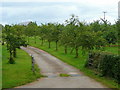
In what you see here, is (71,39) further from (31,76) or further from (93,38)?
(31,76)

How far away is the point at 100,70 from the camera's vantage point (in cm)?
1856

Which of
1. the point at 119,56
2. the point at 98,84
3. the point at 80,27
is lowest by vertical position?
the point at 98,84

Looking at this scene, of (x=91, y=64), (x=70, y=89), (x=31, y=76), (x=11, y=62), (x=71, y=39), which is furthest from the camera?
(x=71, y=39)

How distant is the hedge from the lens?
15.7m

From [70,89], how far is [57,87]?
95 cm

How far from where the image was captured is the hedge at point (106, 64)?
15.7 metres

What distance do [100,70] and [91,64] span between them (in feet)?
9.93

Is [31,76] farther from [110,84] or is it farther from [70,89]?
[110,84]

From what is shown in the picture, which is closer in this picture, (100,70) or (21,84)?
(21,84)

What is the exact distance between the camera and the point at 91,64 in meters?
21.6

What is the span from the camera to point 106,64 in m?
17.4

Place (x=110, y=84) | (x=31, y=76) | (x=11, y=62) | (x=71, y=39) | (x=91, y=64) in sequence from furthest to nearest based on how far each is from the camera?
(x=71, y=39)
(x=11, y=62)
(x=91, y=64)
(x=31, y=76)
(x=110, y=84)

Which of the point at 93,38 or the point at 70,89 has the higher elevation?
the point at 93,38

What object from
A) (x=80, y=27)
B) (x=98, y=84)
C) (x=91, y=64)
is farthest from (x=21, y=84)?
(x=80, y=27)
